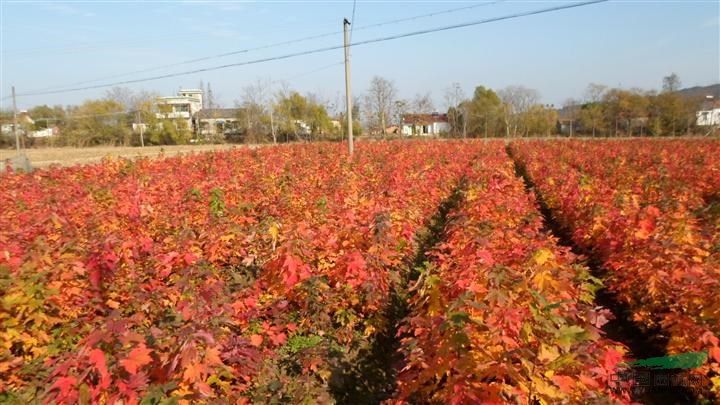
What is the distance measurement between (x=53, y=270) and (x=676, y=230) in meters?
6.74

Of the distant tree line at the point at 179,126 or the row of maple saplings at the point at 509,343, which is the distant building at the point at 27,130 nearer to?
A: the distant tree line at the point at 179,126

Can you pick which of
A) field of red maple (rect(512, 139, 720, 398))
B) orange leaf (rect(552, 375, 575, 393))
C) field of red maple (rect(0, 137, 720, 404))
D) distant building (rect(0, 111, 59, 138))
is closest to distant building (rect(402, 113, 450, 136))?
field of red maple (rect(512, 139, 720, 398))

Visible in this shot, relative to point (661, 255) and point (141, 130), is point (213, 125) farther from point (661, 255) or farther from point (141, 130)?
point (661, 255)

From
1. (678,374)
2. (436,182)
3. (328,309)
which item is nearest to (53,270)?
(328,309)

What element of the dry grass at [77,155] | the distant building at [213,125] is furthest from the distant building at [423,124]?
the dry grass at [77,155]

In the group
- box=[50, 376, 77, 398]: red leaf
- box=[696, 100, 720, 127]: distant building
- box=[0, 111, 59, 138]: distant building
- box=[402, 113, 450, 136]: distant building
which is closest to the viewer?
box=[50, 376, 77, 398]: red leaf

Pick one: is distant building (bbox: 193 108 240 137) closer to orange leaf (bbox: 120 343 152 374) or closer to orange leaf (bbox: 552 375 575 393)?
orange leaf (bbox: 120 343 152 374)

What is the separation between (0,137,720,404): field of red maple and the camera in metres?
2.54

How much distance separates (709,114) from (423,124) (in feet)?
121

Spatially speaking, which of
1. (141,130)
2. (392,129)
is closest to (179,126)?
(141,130)

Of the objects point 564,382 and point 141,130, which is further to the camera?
point 141,130

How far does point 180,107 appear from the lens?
313ft

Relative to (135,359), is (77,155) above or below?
above

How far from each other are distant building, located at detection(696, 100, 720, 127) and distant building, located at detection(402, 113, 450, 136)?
106ft
